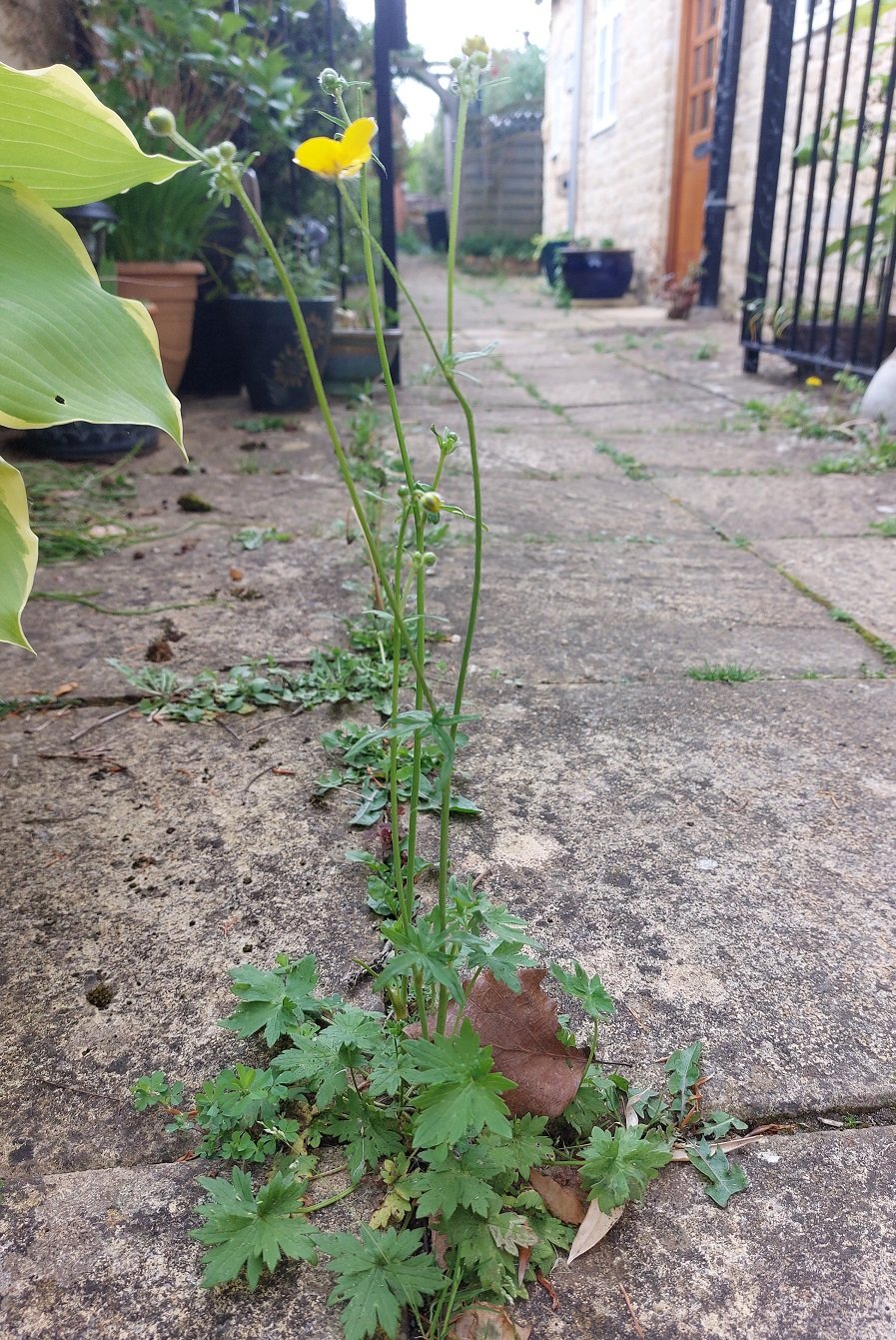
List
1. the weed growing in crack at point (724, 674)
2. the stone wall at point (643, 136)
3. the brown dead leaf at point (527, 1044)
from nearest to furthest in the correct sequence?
the brown dead leaf at point (527, 1044) → the weed growing in crack at point (724, 674) → the stone wall at point (643, 136)

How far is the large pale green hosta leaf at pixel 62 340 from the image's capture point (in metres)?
0.79

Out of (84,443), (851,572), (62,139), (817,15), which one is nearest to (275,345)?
(84,443)

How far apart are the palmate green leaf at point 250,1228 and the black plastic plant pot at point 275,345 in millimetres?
2987

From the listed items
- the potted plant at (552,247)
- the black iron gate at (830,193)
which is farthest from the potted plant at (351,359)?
the potted plant at (552,247)

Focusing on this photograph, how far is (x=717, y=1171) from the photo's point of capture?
721 mm

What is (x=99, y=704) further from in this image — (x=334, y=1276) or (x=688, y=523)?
(x=688, y=523)

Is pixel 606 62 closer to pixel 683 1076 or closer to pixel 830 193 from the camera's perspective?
pixel 830 193

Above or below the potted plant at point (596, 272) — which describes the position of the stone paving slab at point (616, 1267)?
below

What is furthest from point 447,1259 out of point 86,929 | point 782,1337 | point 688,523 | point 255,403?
point 255,403

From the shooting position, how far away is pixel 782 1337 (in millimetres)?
614

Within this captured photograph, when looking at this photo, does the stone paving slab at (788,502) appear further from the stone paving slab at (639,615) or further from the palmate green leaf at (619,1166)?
the palmate green leaf at (619,1166)

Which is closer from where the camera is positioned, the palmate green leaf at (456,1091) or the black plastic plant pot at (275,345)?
the palmate green leaf at (456,1091)

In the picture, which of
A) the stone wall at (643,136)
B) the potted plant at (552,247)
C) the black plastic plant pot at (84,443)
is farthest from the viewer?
the potted plant at (552,247)

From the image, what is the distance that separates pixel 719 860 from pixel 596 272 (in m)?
7.63
